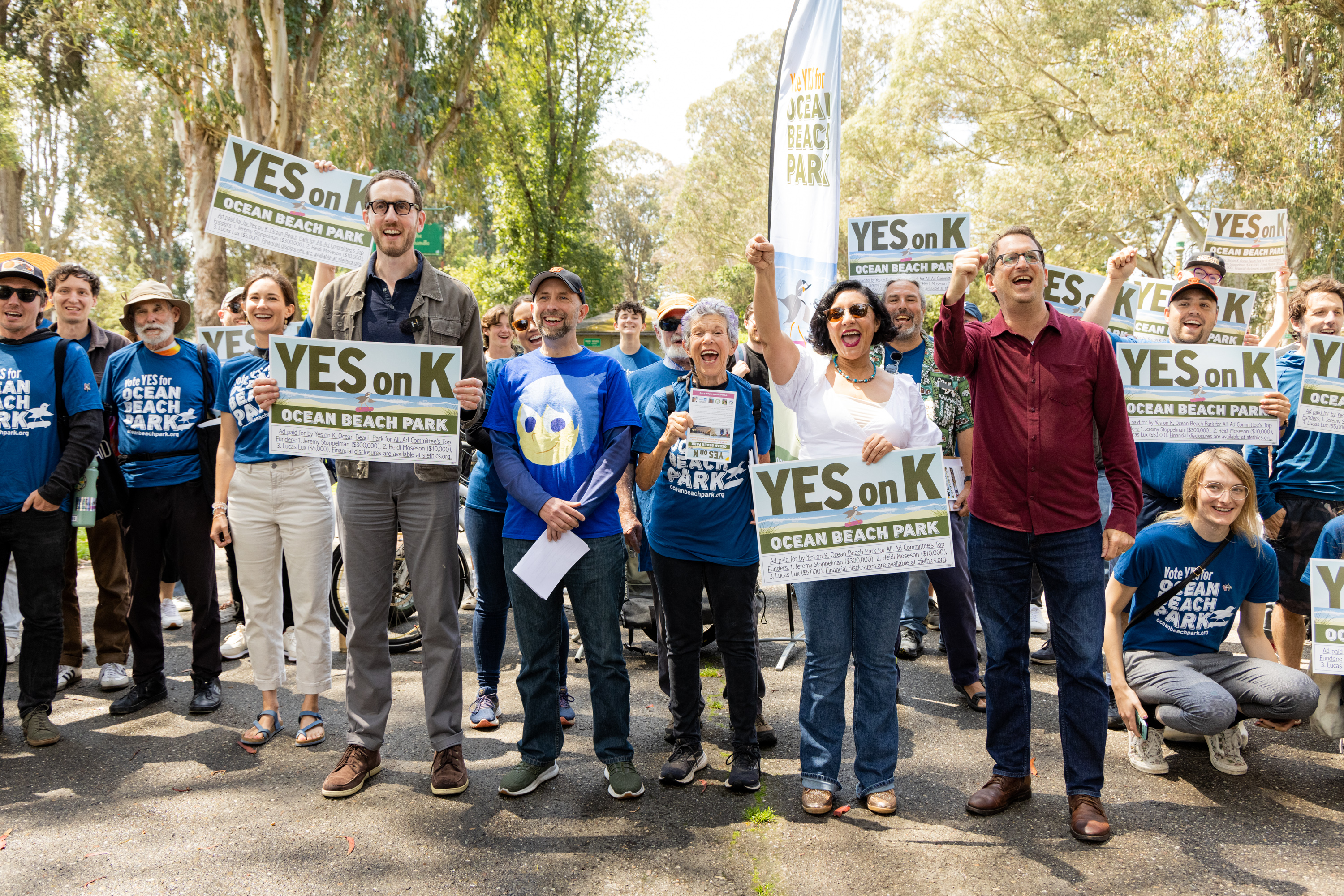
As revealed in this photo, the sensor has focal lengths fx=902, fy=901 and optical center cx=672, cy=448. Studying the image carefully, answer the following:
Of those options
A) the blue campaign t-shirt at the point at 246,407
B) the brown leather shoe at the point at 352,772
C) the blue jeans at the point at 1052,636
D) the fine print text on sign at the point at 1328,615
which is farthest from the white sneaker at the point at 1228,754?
the blue campaign t-shirt at the point at 246,407

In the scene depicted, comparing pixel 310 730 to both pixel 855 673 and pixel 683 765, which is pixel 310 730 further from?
pixel 855 673

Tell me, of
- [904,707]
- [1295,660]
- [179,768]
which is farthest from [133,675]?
[1295,660]

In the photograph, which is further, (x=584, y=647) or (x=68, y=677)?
(x=68, y=677)

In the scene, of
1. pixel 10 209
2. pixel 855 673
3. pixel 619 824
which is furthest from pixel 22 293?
pixel 10 209

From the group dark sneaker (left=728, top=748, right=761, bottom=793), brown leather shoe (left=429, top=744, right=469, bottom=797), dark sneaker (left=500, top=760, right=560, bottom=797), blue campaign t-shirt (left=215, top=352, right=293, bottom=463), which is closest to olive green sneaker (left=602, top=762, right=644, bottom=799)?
dark sneaker (left=500, top=760, right=560, bottom=797)

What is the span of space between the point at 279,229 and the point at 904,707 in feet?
14.3

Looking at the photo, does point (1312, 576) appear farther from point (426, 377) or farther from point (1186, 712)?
point (426, 377)

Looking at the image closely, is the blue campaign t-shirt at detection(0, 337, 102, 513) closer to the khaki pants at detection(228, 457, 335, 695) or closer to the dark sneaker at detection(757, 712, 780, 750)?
the khaki pants at detection(228, 457, 335, 695)

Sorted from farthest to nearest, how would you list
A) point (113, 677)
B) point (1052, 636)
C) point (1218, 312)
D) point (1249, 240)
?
point (1249, 240) < point (1218, 312) < point (113, 677) < point (1052, 636)

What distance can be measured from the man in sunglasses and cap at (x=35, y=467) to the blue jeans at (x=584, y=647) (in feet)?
8.36

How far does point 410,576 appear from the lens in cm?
406

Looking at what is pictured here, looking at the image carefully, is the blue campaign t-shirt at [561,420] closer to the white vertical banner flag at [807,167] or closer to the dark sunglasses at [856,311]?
the dark sunglasses at [856,311]

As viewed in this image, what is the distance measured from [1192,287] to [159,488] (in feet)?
19.5

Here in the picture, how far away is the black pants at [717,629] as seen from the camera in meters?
3.99
